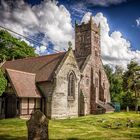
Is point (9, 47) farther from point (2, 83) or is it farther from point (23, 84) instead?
point (2, 83)

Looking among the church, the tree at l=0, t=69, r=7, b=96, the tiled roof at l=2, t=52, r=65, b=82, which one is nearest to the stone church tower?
the church

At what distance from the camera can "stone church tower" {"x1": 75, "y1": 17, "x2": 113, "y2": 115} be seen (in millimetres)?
54781

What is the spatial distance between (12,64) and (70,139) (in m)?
32.1

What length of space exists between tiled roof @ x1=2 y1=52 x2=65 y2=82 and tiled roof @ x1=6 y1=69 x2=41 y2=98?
1713mm

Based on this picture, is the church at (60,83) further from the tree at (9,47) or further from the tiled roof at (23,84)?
the tree at (9,47)

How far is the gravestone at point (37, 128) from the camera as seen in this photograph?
16781 millimetres

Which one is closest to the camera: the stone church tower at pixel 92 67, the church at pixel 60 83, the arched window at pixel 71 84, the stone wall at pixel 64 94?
the church at pixel 60 83

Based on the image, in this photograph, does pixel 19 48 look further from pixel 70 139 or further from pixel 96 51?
pixel 70 139

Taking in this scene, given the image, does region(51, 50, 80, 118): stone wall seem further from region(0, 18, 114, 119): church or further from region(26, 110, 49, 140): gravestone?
region(26, 110, 49, 140): gravestone

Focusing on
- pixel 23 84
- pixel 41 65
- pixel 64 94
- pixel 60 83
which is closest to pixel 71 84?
pixel 64 94

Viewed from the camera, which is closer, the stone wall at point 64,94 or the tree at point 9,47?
the stone wall at point 64,94

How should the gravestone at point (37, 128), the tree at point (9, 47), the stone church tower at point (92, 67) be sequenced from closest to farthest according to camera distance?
the gravestone at point (37, 128) → the stone church tower at point (92, 67) → the tree at point (9, 47)

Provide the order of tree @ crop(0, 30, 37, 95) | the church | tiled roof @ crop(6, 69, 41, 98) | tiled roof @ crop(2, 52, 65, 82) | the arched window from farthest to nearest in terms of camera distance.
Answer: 1. tree @ crop(0, 30, 37, 95)
2. the arched window
3. tiled roof @ crop(2, 52, 65, 82)
4. the church
5. tiled roof @ crop(6, 69, 41, 98)

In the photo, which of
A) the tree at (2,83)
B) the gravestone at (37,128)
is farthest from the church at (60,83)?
the gravestone at (37,128)
